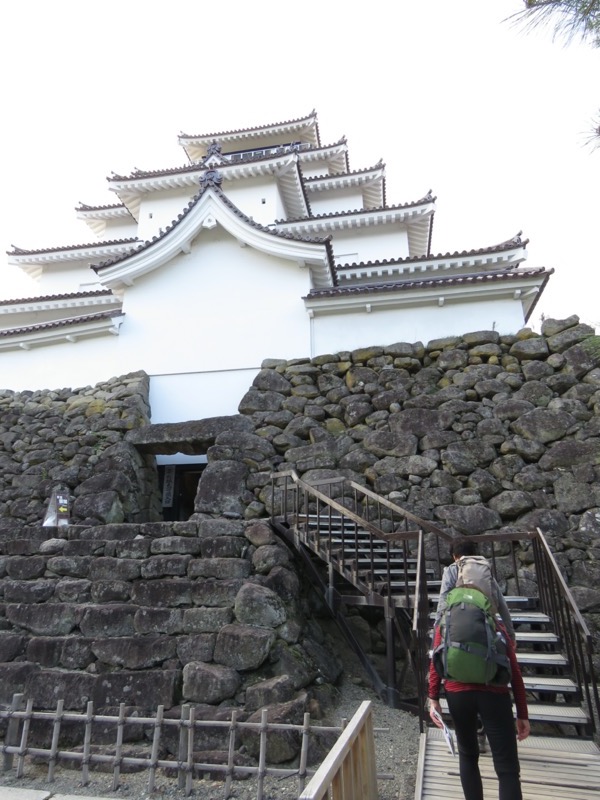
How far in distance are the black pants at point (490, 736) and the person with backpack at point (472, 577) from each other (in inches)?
15.5

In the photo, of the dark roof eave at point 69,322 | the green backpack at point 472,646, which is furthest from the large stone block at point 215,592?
the dark roof eave at point 69,322

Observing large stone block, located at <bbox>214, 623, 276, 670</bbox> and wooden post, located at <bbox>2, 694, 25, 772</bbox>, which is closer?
wooden post, located at <bbox>2, 694, 25, 772</bbox>

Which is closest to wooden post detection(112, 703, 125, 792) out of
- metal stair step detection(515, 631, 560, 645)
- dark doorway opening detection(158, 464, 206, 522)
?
metal stair step detection(515, 631, 560, 645)

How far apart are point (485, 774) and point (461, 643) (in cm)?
128

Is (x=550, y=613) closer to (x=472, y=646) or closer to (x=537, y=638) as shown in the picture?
(x=537, y=638)

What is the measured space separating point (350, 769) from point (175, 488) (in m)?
6.77

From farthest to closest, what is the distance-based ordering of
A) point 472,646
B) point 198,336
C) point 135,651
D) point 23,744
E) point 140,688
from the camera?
point 198,336 < point 135,651 < point 140,688 < point 23,744 < point 472,646

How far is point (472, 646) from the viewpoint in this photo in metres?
2.27

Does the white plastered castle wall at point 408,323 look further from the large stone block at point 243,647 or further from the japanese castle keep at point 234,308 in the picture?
the large stone block at point 243,647

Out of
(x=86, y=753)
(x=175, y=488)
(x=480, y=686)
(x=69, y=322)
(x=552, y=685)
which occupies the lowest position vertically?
(x=86, y=753)

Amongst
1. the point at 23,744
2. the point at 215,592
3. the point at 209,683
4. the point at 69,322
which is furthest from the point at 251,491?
the point at 69,322

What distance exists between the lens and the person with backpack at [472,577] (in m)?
2.54

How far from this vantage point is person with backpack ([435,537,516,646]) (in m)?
2.54

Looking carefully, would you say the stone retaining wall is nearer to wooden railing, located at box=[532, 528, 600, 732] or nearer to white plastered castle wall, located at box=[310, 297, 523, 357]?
white plastered castle wall, located at box=[310, 297, 523, 357]
